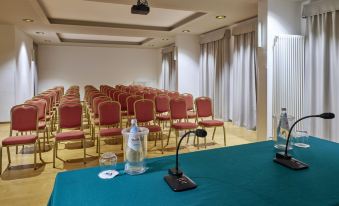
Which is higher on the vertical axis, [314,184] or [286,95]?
[286,95]

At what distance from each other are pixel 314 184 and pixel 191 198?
0.71 m

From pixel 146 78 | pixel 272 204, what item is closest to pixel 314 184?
pixel 272 204

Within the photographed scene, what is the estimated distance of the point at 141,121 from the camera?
496cm

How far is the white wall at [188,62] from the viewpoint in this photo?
9344 mm

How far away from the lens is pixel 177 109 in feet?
17.1

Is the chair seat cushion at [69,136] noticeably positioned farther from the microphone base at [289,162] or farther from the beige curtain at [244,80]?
the beige curtain at [244,80]

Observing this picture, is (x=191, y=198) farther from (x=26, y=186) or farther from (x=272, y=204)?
(x=26, y=186)

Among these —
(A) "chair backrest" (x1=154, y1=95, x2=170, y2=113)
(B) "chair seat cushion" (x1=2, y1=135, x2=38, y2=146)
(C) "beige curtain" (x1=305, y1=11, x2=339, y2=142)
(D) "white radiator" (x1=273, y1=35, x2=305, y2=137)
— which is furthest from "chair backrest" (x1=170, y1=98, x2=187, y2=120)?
(B) "chair seat cushion" (x1=2, y1=135, x2=38, y2=146)

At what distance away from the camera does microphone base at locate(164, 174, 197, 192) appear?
1402 mm

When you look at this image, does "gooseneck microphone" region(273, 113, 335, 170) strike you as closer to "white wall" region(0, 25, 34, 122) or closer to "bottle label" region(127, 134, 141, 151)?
"bottle label" region(127, 134, 141, 151)

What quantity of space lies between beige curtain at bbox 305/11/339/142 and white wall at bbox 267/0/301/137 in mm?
278

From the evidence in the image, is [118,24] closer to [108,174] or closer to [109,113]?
[109,113]

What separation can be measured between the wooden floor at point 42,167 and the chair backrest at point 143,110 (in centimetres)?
61

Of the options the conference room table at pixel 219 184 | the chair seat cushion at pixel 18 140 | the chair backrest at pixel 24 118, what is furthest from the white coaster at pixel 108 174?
the chair backrest at pixel 24 118
